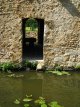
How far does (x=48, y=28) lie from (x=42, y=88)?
10.6 feet

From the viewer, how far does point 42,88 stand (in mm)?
11398

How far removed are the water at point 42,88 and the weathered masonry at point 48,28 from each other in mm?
940

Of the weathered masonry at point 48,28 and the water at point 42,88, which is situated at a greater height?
the weathered masonry at point 48,28

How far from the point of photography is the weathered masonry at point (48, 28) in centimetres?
1352

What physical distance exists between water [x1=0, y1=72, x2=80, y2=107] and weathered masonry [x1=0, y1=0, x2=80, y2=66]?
3.08 feet

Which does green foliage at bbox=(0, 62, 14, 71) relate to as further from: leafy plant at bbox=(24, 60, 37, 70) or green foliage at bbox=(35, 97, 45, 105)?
green foliage at bbox=(35, 97, 45, 105)

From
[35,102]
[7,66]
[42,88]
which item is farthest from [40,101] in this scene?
[7,66]

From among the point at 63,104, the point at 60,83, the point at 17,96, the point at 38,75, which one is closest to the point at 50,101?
the point at 63,104

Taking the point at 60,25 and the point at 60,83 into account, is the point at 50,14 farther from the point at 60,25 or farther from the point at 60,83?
the point at 60,83

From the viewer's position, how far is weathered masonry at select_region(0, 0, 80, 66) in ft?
44.3

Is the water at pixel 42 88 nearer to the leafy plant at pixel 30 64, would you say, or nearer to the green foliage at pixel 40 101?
the green foliage at pixel 40 101

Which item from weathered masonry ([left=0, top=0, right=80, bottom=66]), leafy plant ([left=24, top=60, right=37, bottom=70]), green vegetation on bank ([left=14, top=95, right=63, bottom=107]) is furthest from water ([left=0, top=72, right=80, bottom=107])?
weathered masonry ([left=0, top=0, right=80, bottom=66])

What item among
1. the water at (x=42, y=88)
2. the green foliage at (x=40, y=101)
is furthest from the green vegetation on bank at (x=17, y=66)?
the green foliage at (x=40, y=101)

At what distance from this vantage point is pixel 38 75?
42.9ft
